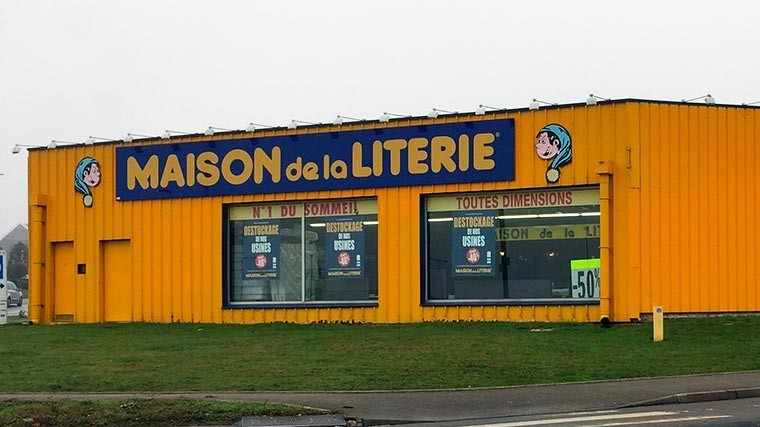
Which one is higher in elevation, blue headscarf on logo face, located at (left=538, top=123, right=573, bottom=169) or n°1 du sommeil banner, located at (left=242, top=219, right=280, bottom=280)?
blue headscarf on logo face, located at (left=538, top=123, right=573, bottom=169)

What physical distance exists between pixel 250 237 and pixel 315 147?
9.59 feet

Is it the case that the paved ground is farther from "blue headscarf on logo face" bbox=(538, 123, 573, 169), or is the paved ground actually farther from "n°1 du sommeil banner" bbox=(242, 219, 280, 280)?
"n°1 du sommeil banner" bbox=(242, 219, 280, 280)

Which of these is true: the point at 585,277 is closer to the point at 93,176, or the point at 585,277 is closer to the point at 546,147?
the point at 546,147

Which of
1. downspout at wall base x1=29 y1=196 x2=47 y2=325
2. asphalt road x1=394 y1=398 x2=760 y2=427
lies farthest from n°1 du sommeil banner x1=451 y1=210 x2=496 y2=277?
downspout at wall base x1=29 y1=196 x2=47 y2=325

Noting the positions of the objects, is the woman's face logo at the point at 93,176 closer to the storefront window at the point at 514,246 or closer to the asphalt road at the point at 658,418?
the storefront window at the point at 514,246

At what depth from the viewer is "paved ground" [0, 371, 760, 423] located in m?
13.0

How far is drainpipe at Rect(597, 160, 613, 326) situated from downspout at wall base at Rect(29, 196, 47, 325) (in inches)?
588

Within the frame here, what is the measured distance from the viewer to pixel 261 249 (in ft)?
85.6

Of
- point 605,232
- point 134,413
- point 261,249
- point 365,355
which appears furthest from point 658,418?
point 261,249

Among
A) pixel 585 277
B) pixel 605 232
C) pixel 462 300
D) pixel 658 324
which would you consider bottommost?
pixel 658 324

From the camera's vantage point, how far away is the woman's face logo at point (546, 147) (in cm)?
2305

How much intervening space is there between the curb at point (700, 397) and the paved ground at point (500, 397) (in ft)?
0.04

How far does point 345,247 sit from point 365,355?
699 centimetres

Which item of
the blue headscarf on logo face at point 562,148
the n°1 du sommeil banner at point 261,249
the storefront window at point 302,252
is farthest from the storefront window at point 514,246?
the n°1 du sommeil banner at point 261,249
